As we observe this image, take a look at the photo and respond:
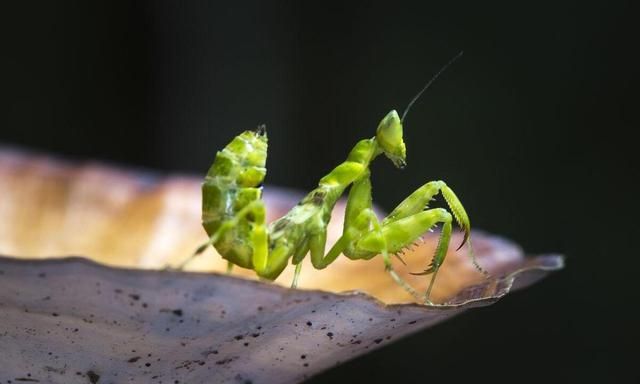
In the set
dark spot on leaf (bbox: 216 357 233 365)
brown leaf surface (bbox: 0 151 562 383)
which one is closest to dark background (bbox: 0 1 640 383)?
brown leaf surface (bbox: 0 151 562 383)

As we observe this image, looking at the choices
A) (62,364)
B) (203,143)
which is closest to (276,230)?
(62,364)

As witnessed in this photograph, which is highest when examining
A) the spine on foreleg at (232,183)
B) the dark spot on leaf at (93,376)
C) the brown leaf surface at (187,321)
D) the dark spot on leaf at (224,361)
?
the spine on foreleg at (232,183)

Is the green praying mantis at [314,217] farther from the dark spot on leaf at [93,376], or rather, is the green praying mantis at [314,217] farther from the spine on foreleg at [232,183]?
the dark spot on leaf at [93,376]

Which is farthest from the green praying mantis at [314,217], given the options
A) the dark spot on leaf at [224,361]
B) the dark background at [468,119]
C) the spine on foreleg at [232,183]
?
the dark background at [468,119]

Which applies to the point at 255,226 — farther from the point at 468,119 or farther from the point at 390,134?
the point at 468,119

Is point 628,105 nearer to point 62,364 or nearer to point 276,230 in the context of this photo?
point 276,230

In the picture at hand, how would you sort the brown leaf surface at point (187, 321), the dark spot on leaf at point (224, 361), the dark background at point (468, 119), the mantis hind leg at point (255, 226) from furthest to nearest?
the dark background at point (468, 119) → the mantis hind leg at point (255, 226) → the dark spot on leaf at point (224, 361) → the brown leaf surface at point (187, 321)

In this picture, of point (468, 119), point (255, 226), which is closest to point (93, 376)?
point (255, 226)

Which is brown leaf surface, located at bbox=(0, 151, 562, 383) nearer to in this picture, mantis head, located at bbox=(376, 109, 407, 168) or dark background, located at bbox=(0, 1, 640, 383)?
mantis head, located at bbox=(376, 109, 407, 168)
